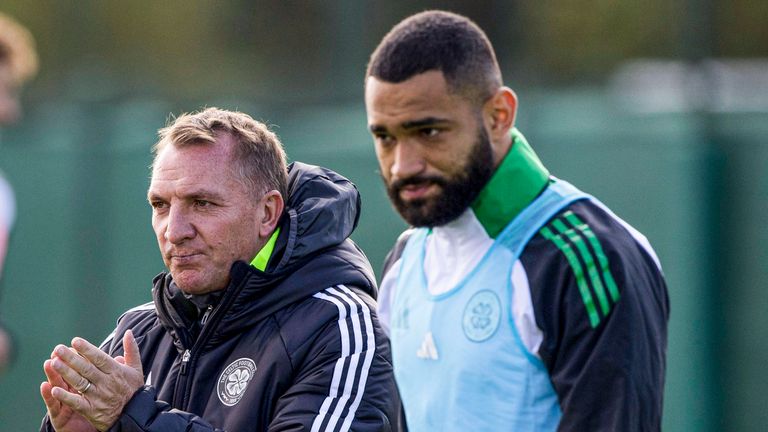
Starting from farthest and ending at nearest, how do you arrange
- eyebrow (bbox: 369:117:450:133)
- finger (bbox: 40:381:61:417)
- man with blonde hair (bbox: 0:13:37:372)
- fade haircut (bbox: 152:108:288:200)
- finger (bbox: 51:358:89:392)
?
man with blonde hair (bbox: 0:13:37:372) < fade haircut (bbox: 152:108:288:200) < finger (bbox: 40:381:61:417) < finger (bbox: 51:358:89:392) < eyebrow (bbox: 369:117:450:133)

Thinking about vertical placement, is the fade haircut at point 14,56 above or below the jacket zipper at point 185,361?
above

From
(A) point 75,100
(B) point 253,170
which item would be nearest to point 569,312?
(B) point 253,170

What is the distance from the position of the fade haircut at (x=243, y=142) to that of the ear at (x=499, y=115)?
733 millimetres

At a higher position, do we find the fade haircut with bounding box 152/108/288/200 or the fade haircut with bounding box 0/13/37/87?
the fade haircut with bounding box 0/13/37/87

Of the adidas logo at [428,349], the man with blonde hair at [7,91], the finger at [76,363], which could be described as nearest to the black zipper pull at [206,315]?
the finger at [76,363]

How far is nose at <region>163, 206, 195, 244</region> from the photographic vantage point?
3.29m

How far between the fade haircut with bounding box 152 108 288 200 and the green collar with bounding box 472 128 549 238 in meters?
0.71

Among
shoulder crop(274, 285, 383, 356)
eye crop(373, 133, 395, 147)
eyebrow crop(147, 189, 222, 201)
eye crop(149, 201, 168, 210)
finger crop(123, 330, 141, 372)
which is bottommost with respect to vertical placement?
finger crop(123, 330, 141, 372)

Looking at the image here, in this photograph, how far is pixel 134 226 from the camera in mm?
7156

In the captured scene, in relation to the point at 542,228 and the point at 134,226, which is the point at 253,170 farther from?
the point at 134,226

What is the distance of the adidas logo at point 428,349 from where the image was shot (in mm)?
2959

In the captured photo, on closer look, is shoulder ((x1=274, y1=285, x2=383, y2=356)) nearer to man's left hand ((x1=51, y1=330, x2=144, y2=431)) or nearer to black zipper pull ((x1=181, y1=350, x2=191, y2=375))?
black zipper pull ((x1=181, y1=350, x2=191, y2=375))

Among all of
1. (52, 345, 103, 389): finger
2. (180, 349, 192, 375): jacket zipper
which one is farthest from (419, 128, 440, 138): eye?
(52, 345, 103, 389): finger

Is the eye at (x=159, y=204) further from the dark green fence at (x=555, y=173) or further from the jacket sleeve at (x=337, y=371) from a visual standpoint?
the dark green fence at (x=555, y=173)
